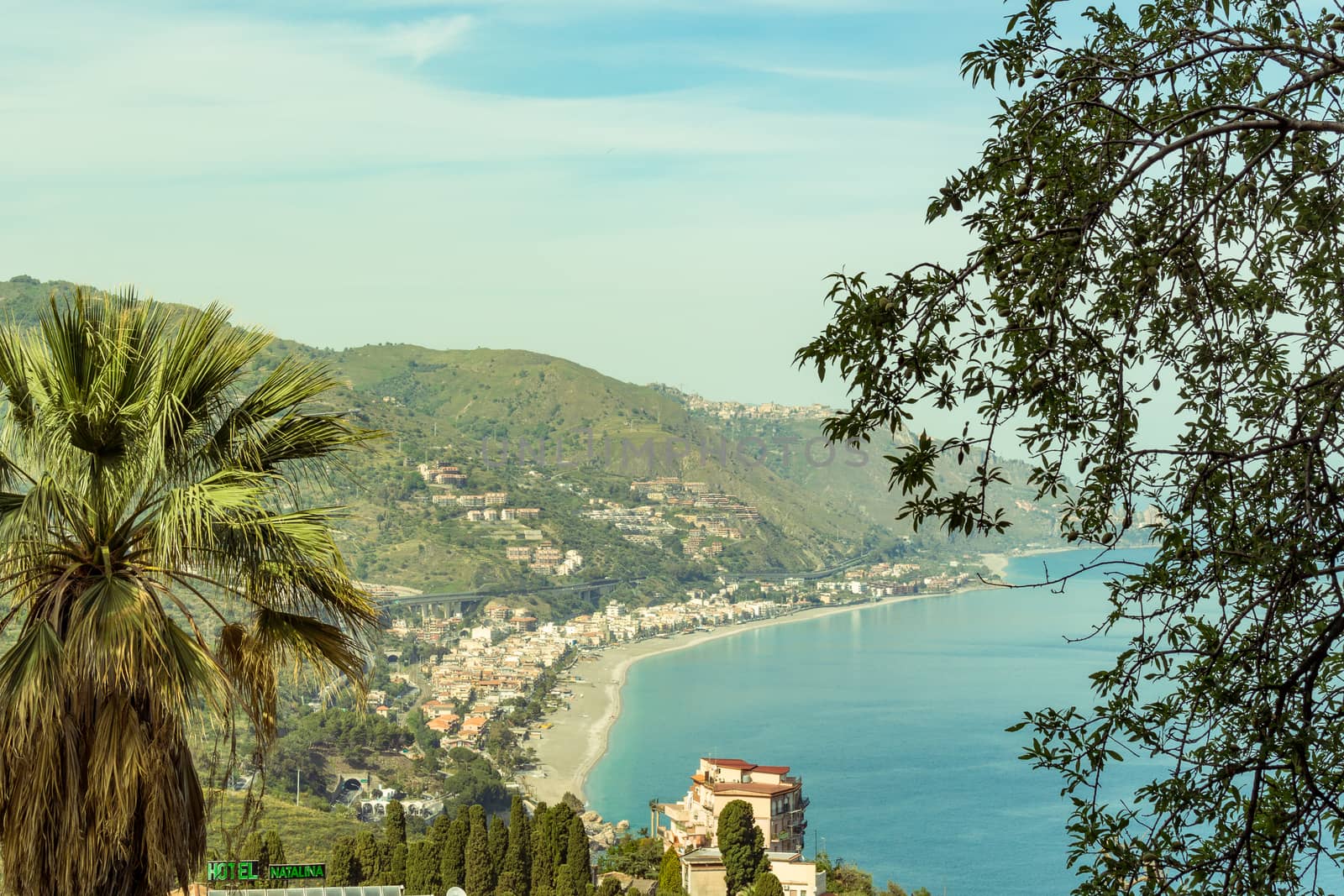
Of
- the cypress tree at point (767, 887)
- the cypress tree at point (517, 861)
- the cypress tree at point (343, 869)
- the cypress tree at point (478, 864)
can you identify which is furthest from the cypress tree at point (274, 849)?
the cypress tree at point (767, 887)

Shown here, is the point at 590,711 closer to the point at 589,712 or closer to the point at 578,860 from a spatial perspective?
the point at 589,712

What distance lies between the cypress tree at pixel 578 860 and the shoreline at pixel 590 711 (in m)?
24.7

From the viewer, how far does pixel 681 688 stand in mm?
81812

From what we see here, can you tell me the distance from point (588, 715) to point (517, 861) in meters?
50.1

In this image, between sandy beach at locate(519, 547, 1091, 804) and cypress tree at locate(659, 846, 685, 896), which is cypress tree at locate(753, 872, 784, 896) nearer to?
cypress tree at locate(659, 846, 685, 896)

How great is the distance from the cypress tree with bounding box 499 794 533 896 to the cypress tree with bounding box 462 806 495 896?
0.86 ft

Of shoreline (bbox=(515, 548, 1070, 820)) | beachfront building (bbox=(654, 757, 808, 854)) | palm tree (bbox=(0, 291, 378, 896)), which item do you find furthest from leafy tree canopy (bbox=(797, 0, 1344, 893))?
shoreline (bbox=(515, 548, 1070, 820))

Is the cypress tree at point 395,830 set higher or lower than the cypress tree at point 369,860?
higher

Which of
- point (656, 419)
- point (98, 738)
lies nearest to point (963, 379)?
point (98, 738)

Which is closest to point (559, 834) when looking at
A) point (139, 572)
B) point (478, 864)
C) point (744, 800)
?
point (478, 864)

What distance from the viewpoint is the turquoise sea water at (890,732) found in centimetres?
4731

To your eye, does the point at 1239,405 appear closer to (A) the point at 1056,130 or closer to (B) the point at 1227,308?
(B) the point at 1227,308

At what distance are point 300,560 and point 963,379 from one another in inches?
86.1

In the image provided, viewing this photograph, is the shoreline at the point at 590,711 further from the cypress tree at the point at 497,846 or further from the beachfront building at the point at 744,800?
the cypress tree at the point at 497,846
